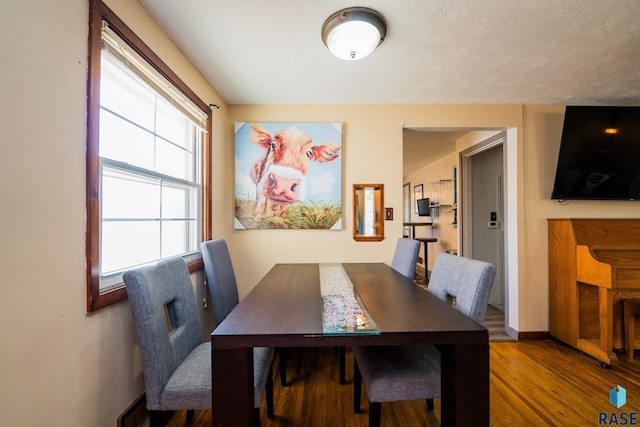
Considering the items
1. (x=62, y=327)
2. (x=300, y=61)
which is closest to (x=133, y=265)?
(x=62, y=327)

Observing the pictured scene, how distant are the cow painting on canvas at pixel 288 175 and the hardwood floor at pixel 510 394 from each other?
130 centimetres

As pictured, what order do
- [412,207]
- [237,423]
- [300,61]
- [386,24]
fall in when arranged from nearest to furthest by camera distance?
[237,423] < [386,24] < [300,61] < [412,207]

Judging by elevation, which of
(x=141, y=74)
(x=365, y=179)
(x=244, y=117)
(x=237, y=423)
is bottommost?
(x=237, y=423)

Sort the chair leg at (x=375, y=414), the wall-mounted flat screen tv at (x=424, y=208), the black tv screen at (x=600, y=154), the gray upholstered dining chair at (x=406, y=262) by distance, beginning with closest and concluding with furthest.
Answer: the chair leg at (x=375, y=414), the gray upholstered dining chair at (x=406, y=262), the black tv screen at (x=600, y=154), the wall-mounted flat screen tv at (x=424, y=208)

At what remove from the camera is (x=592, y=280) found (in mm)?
2127

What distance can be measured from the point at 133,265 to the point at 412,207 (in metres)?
6.68

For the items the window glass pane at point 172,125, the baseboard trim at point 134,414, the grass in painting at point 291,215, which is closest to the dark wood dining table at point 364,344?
the baseboard trim at point 134,414

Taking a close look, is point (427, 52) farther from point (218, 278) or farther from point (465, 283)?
point (218, 278)

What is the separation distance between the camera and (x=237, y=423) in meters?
0.89

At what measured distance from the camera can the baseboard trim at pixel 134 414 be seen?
1194 mm

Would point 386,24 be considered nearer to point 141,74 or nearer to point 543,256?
point 141,74

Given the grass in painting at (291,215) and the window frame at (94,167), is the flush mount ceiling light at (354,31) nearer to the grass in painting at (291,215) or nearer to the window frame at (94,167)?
the window frame at (94,167)

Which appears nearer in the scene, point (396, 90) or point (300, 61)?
point (300, 61)

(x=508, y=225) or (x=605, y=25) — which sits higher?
(x=605, y=25)
